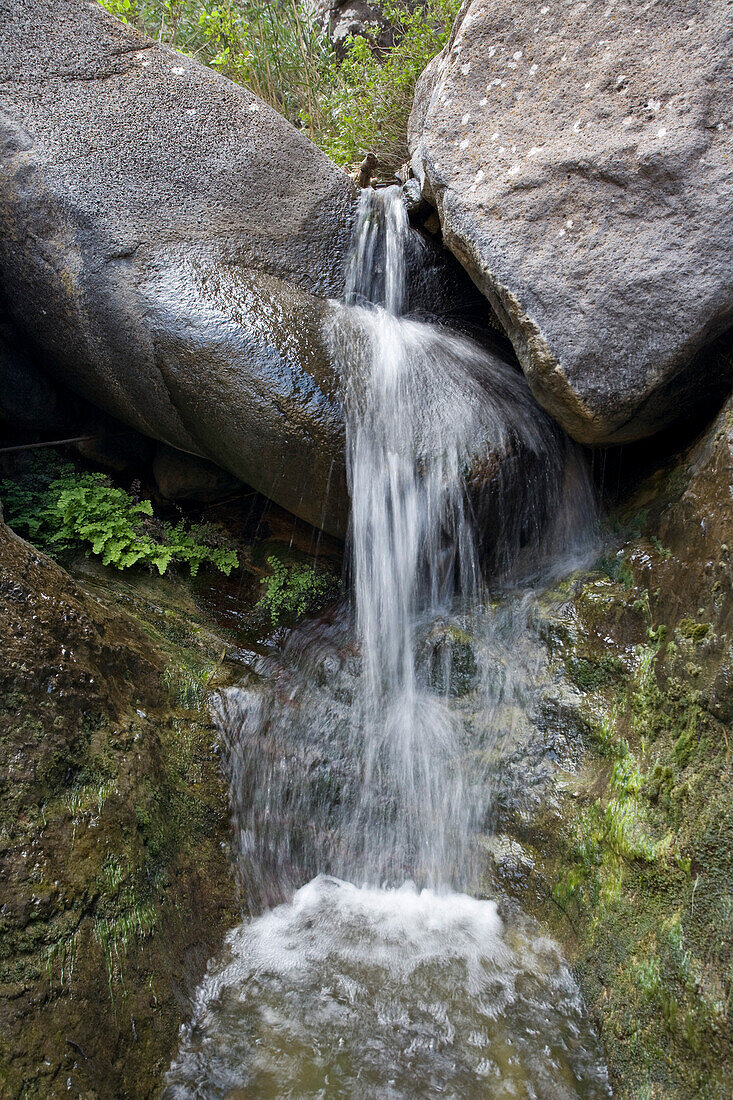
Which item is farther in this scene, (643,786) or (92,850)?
(643,786)

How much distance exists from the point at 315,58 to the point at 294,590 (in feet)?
26.0

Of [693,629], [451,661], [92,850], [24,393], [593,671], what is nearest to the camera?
[92,850]

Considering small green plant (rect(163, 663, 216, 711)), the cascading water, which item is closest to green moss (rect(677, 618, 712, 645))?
the cascading water

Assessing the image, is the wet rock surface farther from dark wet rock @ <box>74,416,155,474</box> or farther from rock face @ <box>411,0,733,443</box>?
dark wet rock @ <box>74,416,155,474</box>

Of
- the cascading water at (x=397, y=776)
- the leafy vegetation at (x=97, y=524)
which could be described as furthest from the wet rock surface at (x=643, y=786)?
the leafy vegetation at (x=97, y=524)

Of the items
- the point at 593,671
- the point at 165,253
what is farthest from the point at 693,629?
the point at 165,253

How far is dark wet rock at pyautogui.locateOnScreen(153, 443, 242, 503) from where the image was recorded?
4859mm

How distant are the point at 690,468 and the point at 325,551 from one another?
234 cm

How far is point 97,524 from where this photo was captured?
169 inches

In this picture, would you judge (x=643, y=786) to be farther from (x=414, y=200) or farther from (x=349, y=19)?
(x=349, y=19)

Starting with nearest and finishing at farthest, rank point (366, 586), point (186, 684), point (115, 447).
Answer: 1. point (186, 684)
2. point (366, 586)
3. point (115, 447)

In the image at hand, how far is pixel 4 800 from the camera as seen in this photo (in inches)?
92.7

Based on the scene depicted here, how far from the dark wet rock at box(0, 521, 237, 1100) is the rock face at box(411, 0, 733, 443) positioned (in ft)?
9.04

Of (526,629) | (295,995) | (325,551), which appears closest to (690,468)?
(526,629)
